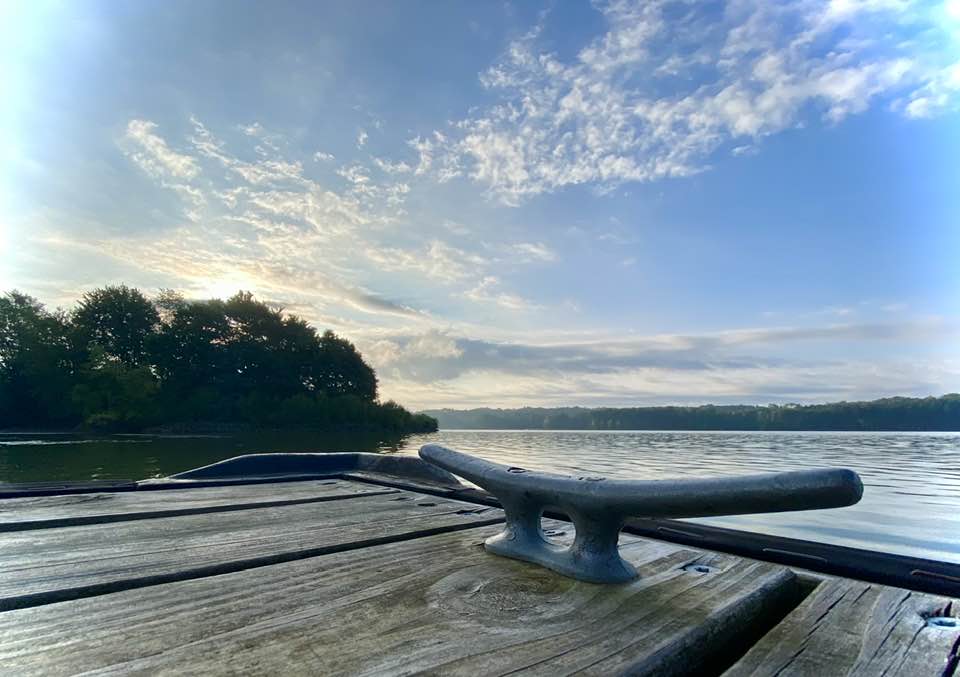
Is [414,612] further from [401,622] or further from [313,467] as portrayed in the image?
[313,467]

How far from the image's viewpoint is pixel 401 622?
1162 mm

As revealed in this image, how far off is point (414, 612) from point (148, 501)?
2282 mm

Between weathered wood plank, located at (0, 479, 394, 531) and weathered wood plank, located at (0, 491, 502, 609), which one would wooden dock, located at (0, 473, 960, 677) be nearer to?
weathered wood plank, located at (0, 491, 502, 609)

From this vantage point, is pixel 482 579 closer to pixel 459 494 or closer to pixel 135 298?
pixel 459 494

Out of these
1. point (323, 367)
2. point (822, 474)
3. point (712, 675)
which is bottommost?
point (712, 675)

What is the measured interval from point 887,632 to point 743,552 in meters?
0.68

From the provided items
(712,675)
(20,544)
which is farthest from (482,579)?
(20,544)

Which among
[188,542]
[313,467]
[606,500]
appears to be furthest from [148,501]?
[606,500]

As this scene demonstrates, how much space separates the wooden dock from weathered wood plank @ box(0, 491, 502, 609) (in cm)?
1

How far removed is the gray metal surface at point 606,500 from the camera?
112 centimetres

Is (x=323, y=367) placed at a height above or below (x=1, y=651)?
above

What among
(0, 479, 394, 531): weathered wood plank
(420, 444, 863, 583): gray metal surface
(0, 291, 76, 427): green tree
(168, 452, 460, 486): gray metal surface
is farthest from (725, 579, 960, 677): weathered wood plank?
(0, 291, 76, 427): green tree

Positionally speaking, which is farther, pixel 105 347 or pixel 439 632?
pixel 105 347

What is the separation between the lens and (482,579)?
4.78 feet
